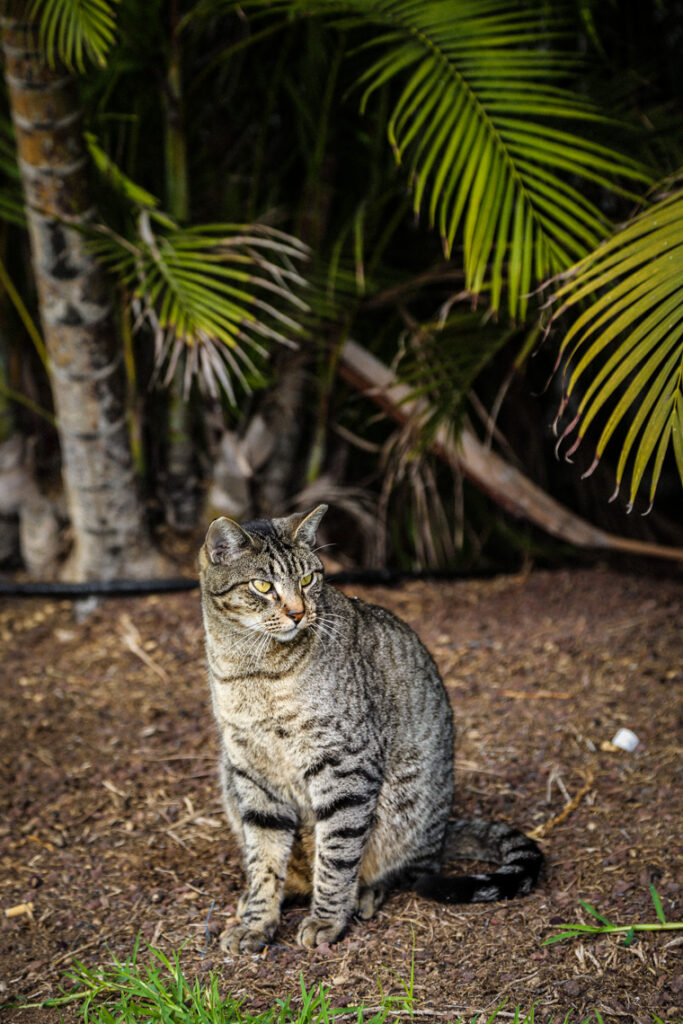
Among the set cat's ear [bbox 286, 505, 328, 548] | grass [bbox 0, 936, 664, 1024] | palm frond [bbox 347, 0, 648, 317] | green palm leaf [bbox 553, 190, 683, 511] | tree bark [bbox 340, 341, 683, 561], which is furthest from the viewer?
tree bark [bbox 340, 341, 683, 561]

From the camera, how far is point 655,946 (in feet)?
7.48

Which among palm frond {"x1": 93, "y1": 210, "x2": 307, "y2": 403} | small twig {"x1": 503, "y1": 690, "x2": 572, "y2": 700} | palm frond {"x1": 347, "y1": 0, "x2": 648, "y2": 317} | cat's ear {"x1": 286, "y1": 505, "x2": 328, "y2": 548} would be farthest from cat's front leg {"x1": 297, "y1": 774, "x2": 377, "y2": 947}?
palm frond {"x1": 347, "y1": 0, "x2": 648, "y2": 317}

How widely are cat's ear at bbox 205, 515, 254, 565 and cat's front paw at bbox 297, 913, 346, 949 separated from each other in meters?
0.93

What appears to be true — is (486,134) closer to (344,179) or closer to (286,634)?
(286,634)

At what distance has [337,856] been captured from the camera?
8.06ft

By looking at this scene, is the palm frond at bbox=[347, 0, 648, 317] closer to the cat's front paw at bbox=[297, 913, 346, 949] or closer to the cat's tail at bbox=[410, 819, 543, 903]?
the cat's tail at bbox=[410, 819, 543, 903]

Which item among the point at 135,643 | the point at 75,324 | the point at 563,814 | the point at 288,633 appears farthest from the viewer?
the point at 135,643

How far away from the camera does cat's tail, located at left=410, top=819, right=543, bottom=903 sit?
249 centimetres

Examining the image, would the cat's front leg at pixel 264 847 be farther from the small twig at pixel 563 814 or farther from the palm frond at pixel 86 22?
the palm frond at pixel 86 22

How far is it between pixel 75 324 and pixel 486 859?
8.37 feet

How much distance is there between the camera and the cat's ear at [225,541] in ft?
8.05

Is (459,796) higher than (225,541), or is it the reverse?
(225,541)

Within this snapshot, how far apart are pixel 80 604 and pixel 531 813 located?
2.25 metres

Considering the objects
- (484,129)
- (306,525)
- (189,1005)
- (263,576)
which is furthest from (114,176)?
(189,1005)
